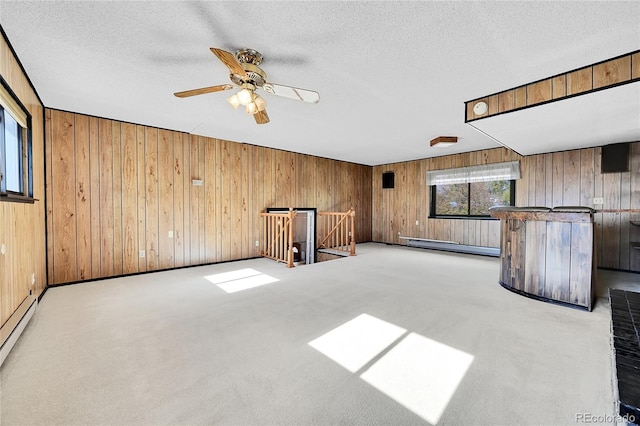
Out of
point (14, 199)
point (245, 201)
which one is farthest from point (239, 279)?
point (14, 199)

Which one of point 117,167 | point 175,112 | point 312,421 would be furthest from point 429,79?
point 117,167

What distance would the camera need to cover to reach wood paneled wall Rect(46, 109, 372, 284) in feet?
11.7

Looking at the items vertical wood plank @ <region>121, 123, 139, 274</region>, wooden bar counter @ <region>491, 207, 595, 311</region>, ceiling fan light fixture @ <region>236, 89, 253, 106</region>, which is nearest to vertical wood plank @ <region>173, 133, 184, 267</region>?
vertical wood plank @ <region>121, 123, 139, 274</region>

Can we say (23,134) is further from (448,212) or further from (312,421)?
(448,212)

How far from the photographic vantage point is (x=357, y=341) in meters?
2.03

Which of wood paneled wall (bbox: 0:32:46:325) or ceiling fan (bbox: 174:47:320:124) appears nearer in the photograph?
wood paneled wall (bbox: 0:32:46:325)

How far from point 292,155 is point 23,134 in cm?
426

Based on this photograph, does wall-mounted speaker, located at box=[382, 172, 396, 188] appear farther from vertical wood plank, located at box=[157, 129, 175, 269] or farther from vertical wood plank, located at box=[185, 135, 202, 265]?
vertical wood plank, located at box=[157, 129, 175, 269]

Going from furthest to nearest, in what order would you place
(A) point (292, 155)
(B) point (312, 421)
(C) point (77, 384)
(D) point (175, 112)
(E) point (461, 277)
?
(A) point (292, 155) < (E) point (461, 277) < (D) point (175, 112) < (C) point (77, 384) < (B) point (312, 421)

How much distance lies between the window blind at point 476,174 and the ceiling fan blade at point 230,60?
550 centimetres

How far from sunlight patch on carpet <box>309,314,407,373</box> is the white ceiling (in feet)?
7.57

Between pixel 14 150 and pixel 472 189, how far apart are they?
24.6ft

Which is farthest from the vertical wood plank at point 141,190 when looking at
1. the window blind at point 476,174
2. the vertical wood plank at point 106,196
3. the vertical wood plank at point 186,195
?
the window blind at point 476,174

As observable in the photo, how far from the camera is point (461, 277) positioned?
12.8 feet
